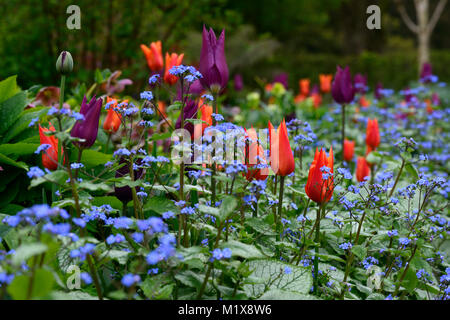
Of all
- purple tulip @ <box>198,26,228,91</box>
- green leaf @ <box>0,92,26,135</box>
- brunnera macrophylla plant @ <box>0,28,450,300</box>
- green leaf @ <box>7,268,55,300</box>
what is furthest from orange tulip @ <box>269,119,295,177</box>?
green leaf @ <box>0,92,26,135</box>

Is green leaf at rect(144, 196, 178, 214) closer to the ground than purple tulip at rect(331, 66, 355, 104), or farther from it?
closer to the ground

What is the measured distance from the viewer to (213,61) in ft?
5.00

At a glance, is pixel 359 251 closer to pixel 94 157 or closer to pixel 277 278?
pixel 277 278

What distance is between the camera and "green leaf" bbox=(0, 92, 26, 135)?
1.99 m

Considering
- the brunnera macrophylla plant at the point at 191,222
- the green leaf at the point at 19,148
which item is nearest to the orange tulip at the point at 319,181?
the brunnera macrophylla plant at the point at 191,222

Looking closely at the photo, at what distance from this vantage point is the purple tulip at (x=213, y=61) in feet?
4.96

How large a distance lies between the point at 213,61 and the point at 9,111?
103cm

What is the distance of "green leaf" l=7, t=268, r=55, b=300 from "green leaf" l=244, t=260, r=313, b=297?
0.59m

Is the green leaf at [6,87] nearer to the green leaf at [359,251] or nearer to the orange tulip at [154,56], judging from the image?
the orange tulip at [154,56]

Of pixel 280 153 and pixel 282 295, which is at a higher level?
pixel 280 153

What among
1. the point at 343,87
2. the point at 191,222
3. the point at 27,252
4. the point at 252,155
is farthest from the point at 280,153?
the point at 343,87

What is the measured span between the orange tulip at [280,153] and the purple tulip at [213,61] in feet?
0.85

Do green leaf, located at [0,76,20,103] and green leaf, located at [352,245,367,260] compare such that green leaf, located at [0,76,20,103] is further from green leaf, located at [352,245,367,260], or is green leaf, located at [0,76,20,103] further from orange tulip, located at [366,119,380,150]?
orange tulip, located at [366,119,380,150]

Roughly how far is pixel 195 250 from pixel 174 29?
15.2 feet
